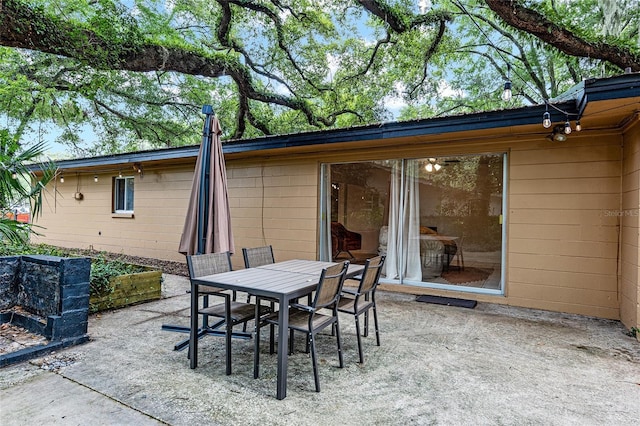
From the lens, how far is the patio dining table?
2215mm

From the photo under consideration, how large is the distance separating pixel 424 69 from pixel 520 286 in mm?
7196

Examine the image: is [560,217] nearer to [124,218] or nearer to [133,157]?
[133,157]

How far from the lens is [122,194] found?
889cm

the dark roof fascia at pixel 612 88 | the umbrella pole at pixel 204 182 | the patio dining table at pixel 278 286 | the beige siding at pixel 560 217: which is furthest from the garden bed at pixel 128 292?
the dark roof fascia at pixel 612 88

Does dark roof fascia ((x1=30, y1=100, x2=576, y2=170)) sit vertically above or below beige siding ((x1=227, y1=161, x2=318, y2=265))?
above

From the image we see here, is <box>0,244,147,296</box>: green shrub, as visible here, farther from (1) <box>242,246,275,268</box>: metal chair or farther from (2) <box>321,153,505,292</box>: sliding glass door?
(2) <box>321,153,505,292</box>: sliding glass door

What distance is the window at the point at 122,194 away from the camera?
8.74 metres

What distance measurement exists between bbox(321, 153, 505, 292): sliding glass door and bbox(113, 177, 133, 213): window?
5.64 metres

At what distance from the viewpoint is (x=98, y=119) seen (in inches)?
487

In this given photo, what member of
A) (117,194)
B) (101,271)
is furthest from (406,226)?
(117,194)

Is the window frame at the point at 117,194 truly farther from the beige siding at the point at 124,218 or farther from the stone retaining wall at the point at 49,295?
the stone retaining wall at the point at 49,295

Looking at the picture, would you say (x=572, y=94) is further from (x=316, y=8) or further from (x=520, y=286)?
(x=316, y=8)

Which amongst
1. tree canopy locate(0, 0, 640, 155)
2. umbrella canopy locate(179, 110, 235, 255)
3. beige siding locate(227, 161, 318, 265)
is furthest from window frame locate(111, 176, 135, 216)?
umbrella canopy locate(179, 110, 235, 255)

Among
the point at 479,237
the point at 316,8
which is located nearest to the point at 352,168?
the point at 479,237
